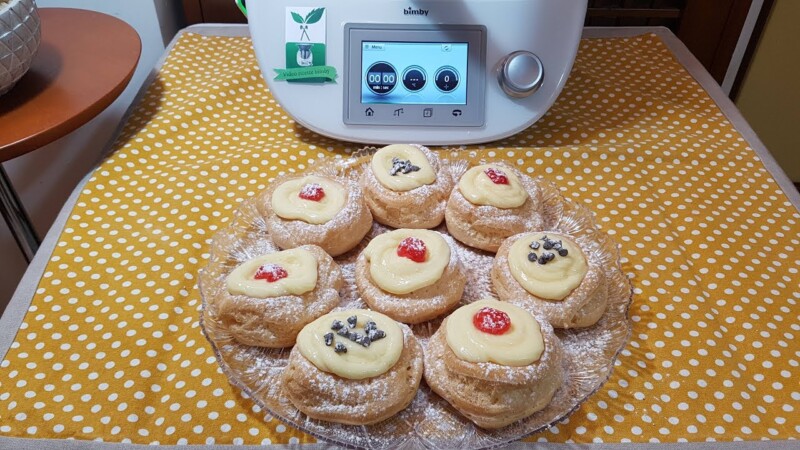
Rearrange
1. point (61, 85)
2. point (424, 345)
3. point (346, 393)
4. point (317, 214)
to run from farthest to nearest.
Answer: point (61, 85) → point (317, 214) → point (424, 345) → point (346, 393)

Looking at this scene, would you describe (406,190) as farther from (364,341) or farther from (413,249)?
(364,341)

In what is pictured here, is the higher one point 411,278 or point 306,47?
point 306,47

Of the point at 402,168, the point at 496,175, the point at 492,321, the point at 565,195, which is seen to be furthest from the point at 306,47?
the point at 492,321

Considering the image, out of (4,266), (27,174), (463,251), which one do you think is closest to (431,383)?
(463,251)

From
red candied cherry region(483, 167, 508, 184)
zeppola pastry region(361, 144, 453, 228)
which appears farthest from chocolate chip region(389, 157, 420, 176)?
Answer: red candied cherry region(483, 167, 508, 184)

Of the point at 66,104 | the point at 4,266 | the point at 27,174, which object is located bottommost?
the point at 4,266

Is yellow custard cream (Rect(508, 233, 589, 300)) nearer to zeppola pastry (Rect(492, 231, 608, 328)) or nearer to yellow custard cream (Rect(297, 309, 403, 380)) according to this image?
zeppola pastry (Rect(492, 231, 608, 328))

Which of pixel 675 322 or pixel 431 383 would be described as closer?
pixel 431 383

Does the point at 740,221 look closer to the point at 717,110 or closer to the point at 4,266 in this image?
the point at 717,110
